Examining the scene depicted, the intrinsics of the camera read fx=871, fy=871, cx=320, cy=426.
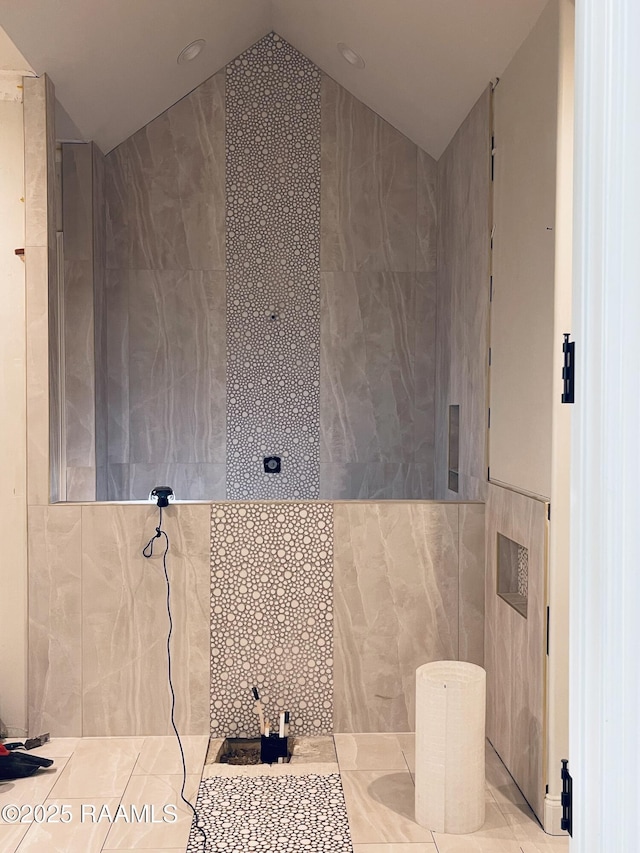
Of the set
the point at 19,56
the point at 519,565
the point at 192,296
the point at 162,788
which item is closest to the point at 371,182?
the point at 192,296

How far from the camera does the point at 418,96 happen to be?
4.04m

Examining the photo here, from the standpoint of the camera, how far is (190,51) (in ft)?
13.6

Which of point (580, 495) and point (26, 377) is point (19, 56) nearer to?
point (26, 377)

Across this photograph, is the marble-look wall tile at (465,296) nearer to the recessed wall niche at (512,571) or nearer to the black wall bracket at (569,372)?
the recessed wall niche at (512,571)

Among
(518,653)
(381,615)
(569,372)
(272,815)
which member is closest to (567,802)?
(569,372)

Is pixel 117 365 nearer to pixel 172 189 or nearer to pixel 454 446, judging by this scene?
pixel 172 189

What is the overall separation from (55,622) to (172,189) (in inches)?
97.3

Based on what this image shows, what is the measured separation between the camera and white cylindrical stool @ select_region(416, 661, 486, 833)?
2.65 meters

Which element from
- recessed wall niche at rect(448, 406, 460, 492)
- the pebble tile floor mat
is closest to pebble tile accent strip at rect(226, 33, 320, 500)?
recessed wall niche at rect(448, 406, 460, 492)

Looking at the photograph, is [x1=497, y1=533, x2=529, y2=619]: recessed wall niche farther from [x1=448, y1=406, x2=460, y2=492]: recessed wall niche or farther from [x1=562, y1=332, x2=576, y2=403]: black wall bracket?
[x1=562, y1=332, x2=576, y2=403]: black wall bracket

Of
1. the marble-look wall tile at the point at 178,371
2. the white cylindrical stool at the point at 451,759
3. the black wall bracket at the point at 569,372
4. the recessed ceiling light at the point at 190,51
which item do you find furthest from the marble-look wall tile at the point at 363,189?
the black wall bracket at the point at 569,372

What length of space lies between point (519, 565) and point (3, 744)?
6.54 ft

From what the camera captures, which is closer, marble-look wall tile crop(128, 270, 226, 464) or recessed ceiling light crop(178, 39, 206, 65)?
recessed ceiling light crop(178, 39, 206, 65)

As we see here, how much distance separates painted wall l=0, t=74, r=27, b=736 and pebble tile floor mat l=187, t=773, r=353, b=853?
0.90 metres
